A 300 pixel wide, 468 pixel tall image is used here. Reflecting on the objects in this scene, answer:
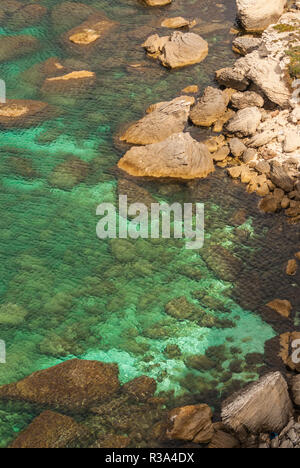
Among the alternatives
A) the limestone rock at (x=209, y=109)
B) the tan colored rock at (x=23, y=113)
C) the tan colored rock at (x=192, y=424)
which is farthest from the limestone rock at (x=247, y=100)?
the tan colored rock at (x=192, y=424)

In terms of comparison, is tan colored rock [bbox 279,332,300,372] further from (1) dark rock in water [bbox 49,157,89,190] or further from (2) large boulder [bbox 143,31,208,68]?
(2) large boulder [bbox 143,31,208,68]

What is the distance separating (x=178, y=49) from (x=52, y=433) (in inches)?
843

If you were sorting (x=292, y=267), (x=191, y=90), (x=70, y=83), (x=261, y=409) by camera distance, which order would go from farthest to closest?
(x=70, y=83) → (x=191, y=90) → (x=292, y=267) → (x=261, y=409)

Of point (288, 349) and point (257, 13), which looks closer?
point (288, 349)

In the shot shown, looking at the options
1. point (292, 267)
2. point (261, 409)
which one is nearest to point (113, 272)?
point (292, 267)

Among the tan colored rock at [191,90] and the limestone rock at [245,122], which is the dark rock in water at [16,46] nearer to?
the tan colored rock at [191,90]

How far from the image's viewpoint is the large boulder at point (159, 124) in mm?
24906

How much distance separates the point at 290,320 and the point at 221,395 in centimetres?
369

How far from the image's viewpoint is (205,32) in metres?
32.1

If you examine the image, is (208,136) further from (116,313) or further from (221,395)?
(221,395)

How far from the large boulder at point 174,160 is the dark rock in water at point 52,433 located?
11407 millimetres

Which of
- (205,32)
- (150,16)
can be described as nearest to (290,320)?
(205,32)

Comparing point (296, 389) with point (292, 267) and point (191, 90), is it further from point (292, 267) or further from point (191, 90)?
point (191, 90)

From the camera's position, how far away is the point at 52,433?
15.6 meters
